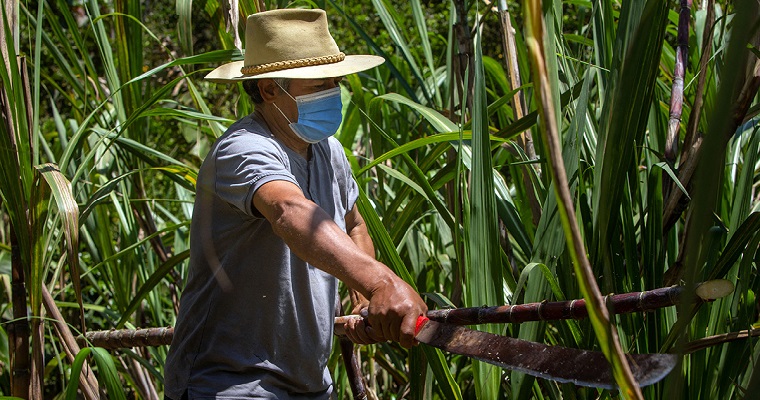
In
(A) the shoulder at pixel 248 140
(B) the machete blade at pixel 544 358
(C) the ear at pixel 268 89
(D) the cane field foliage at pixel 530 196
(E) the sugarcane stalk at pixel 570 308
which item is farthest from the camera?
(C) the ear at pixel 268 89

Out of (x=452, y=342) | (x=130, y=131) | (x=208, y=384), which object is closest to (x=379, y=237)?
(x=208, y=384)

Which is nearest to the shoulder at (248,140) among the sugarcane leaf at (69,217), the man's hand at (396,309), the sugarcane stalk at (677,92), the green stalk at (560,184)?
the sugarcane leaf at (69,217)

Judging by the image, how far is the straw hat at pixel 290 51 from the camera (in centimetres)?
166

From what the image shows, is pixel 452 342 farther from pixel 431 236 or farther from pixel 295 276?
pixel 431 236

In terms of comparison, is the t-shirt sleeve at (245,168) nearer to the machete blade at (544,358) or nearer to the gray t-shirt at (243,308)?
the gray t-shirt at (243,308)

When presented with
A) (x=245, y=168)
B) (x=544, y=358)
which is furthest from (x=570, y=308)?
(x=245, y=168)

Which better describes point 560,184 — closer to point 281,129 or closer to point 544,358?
point 544,358

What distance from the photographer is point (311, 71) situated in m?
1.65

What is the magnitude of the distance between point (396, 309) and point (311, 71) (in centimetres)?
62

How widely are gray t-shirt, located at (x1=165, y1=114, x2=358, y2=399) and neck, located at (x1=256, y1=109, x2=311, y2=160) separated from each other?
0.05m

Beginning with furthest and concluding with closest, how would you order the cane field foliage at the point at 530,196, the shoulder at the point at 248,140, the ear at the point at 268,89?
1. the ear at the point at 268,89
2. the shoulder at the point at 248,140
3. the cane field foliage at the point at 530,196

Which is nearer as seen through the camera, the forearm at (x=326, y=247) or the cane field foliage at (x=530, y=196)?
the forearm at (x=326, y=247)

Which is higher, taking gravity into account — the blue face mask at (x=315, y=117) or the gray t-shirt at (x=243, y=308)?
the blue face mask at (x=315, y=117)

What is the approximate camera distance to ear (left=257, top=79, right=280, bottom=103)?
1.68 meters
